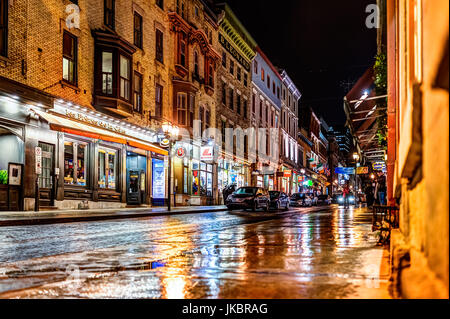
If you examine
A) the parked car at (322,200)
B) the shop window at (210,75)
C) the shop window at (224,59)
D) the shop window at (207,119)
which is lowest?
the parked car at (322,200)

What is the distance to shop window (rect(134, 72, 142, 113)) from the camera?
30.5 meters

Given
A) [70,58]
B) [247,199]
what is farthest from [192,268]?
[247,199]

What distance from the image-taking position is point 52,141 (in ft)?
75.8

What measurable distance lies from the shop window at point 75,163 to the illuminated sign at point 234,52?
23257 mm

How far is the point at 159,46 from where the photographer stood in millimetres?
34031

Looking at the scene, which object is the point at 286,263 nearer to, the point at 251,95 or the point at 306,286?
the point at 306,286

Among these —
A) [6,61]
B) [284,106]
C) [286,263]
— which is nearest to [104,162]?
[6,61]

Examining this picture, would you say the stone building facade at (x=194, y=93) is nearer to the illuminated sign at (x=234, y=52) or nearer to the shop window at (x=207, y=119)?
the shop window at (x=207, y=119)

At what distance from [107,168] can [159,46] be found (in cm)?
1027

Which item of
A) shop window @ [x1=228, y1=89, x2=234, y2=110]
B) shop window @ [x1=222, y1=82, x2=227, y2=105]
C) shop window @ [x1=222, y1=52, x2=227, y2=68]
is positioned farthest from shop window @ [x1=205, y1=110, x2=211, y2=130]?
shop window @ [x1=222, y1=52, x2=227, y2=68]

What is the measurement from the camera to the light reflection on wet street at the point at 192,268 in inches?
191

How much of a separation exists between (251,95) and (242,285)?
1953 inches

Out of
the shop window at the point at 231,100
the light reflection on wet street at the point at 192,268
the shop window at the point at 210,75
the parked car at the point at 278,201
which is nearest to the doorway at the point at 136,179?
the parked car at the point at 278,201

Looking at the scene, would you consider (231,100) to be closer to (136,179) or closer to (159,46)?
(159,46)
